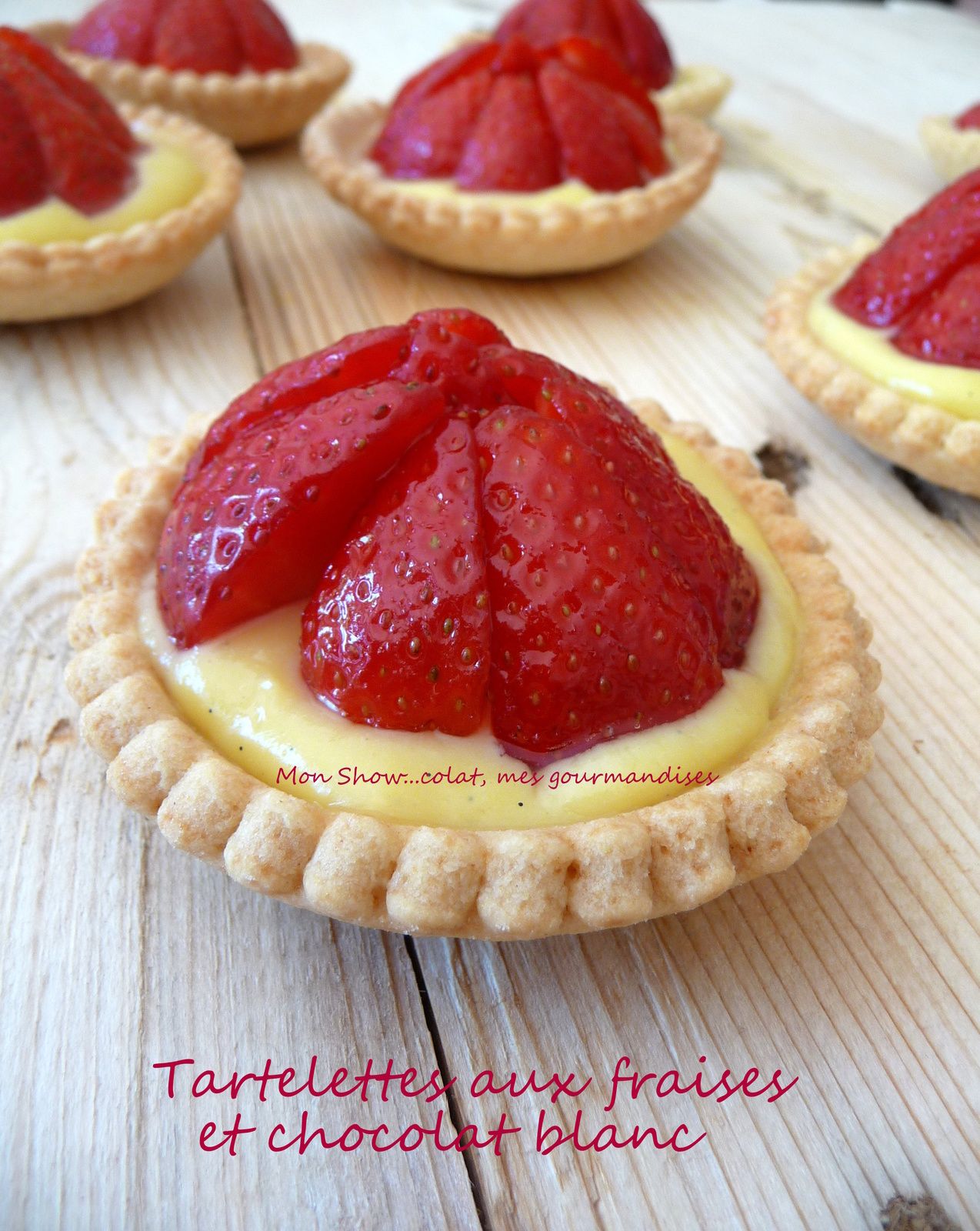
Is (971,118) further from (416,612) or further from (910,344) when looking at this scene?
(416,612)

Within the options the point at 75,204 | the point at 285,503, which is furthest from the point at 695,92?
the point at 285,503

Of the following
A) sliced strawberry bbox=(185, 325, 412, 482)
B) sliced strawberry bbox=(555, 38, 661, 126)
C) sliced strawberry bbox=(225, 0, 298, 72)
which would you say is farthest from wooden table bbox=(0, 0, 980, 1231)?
sliced strawberry bbox=(225, 0, 298, 72)

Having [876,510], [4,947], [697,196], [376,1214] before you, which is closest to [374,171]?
[697,196]

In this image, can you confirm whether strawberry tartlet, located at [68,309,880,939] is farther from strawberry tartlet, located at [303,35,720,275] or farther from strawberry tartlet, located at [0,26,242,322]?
strawberry tartlet, located at [303,35,720,275]

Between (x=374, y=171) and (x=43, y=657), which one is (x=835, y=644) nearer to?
(x=43, y=657)

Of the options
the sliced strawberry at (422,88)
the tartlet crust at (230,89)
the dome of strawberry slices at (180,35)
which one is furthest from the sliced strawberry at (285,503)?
the dome of strawberry slices at (180,35)

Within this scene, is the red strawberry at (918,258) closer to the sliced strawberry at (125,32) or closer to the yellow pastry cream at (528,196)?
the yellow pastry cream at (528,196)
